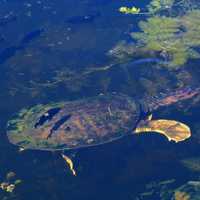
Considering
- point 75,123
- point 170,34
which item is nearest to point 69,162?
point 75,123

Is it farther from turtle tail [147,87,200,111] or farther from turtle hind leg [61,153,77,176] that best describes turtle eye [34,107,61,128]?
turtle tail [147,87,200,111]

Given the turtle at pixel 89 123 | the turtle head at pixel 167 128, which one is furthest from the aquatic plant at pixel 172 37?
the turtle head at pixel 167 128

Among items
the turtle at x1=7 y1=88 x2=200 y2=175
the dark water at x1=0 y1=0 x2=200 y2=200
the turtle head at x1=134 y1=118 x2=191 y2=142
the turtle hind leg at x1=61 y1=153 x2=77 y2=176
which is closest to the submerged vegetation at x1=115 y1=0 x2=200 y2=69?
the dark water at x1=0 y1=0 x2=200 y2=200

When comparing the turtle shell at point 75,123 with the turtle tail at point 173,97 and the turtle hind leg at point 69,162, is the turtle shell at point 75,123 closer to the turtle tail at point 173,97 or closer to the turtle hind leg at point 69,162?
the turtle hind leg at point 69,162

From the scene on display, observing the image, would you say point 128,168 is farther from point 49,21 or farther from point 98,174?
point 49,21

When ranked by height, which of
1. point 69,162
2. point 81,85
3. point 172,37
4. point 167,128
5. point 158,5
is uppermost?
point 158,5

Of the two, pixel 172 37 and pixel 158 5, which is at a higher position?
pixel 158 5

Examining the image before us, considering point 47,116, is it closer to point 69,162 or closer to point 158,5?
point 69,162
